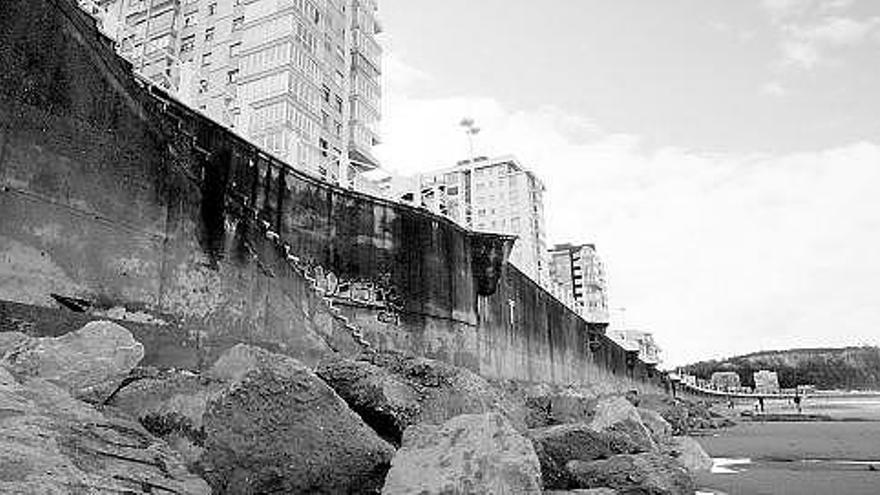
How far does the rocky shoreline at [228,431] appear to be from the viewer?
16.4ft

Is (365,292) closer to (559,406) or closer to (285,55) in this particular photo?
(559,406)

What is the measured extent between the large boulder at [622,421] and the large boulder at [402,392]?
20.2 feet

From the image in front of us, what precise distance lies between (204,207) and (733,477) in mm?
12331

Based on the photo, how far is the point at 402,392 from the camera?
7.59 meters

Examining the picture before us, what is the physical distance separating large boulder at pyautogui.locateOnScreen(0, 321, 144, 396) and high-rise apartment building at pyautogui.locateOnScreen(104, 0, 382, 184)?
28101mm

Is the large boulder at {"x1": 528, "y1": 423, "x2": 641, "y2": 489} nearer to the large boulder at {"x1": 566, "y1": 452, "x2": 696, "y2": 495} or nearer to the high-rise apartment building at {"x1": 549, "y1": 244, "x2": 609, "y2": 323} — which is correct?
the large boulder at {"x1": 566, "y1": 452, "x2": 696, "y2": 495}

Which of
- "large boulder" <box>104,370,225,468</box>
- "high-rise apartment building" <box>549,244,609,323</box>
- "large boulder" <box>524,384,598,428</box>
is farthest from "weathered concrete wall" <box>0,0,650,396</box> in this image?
"high-rise apartment building" <box>549,244,609,323</box>

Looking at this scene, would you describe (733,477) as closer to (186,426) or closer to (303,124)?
(186,426)

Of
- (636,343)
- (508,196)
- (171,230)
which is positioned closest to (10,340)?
(171,230)

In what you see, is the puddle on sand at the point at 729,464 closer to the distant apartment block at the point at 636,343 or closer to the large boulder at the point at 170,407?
the large boulder at the point at 170,407

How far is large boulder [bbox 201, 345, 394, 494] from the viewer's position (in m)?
5.59

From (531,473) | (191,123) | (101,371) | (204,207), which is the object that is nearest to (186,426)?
(101,371)

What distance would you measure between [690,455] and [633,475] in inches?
323

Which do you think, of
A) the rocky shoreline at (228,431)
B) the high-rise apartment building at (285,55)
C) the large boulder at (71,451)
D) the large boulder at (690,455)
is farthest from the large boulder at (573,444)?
the high-rise apartment building at (285,55)
